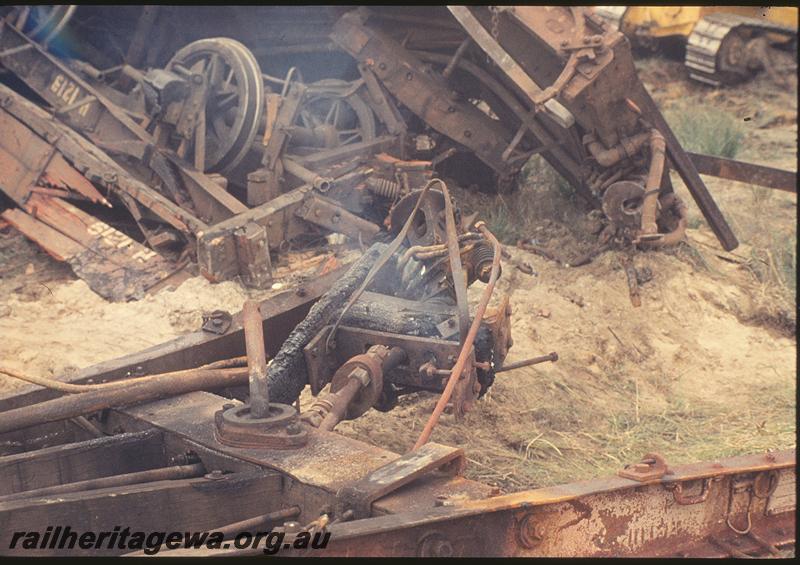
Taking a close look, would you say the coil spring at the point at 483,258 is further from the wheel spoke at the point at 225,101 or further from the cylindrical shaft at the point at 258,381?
the wheel spoke at the point at 225,101

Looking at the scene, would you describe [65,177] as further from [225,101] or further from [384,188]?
[384,188]

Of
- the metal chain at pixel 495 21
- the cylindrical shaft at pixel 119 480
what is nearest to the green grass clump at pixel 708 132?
the metal chain at pixel 495 21

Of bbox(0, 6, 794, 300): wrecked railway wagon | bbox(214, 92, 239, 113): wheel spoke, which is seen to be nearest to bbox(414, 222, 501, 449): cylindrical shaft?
bbox(0, 6, 794, 300): wrecked railway wagon

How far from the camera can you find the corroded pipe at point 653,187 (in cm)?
750

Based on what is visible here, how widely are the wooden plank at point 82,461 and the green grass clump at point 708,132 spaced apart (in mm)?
7776

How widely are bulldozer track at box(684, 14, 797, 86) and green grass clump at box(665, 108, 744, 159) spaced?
182 centimetres

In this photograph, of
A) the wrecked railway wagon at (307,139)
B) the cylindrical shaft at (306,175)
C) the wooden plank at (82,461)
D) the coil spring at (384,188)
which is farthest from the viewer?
the coil spring at (384,188)

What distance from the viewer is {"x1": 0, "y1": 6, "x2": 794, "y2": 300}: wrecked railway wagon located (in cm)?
729

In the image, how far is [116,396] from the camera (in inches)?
150

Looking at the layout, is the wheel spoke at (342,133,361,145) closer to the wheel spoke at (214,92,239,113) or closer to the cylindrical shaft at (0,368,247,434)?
the wheel spoke at (214,92,239,113)

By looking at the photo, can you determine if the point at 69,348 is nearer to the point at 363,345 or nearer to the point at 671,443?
the point at 363,345

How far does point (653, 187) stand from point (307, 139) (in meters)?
2.76

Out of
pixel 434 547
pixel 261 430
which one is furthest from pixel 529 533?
pixel 261 430

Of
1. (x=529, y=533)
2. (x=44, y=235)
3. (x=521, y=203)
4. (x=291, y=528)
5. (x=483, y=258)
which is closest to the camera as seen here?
(x=291, y=528)
